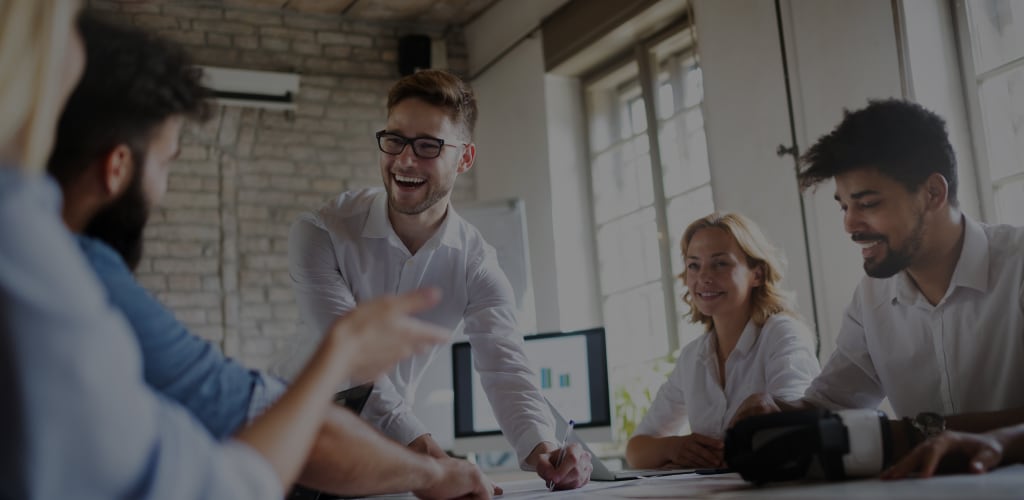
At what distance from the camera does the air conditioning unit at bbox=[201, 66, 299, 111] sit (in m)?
6.03

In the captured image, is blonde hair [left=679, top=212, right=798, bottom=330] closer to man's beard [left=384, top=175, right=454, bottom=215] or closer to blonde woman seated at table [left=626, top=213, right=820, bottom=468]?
blonde woman seated at table [left=626, top=213, right=820, bottom=468]

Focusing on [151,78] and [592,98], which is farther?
[592,98]

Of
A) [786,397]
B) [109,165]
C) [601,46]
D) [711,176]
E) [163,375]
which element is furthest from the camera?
[601,46]

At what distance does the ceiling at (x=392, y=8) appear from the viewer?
6.31 m

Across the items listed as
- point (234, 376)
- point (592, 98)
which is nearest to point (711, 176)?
point (592, 98)

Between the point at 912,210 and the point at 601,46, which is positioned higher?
the point at 601,46

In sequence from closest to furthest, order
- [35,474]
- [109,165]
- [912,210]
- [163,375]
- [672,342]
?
[35,474]
[109,165]
[163,375]
[912,210]
[672,342]

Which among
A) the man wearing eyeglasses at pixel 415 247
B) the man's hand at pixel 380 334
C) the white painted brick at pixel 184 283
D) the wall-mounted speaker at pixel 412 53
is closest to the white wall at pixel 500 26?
the wall-mounted speaker at pixel 412 53

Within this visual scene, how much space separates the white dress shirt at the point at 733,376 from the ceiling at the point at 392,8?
12.8 ft

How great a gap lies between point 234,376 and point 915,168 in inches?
61.6

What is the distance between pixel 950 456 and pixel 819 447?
18cm

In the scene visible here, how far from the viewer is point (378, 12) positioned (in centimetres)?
650

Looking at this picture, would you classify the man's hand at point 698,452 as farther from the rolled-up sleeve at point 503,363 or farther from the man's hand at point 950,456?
the man's hand at point 950,456

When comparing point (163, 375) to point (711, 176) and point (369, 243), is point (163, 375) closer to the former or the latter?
point (369, 243)
